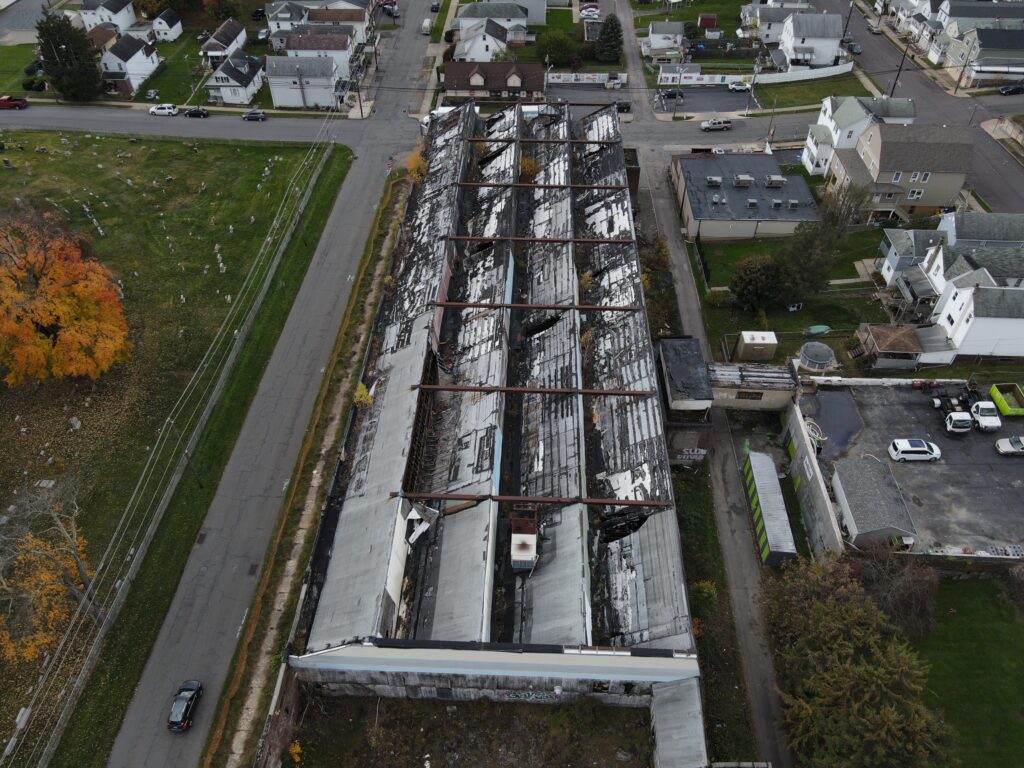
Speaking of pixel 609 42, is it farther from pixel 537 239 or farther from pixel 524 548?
pixel 524 548

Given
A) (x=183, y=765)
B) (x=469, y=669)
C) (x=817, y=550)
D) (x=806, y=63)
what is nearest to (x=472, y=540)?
(x=469, y=669)

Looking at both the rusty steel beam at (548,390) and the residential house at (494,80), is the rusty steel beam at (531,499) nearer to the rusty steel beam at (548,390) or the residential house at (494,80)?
the rusty steel beam at (548,390)

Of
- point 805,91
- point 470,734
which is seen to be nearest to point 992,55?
point 805,91

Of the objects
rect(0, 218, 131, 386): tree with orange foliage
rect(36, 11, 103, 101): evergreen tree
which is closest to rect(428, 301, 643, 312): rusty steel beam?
rect(0, 218, 131, 386): tree with orange foliage

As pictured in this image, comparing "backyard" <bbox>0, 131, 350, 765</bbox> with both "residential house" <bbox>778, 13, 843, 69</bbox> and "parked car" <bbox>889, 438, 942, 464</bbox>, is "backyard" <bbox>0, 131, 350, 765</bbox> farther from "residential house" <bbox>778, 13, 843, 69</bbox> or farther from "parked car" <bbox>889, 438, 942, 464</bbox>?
"residential house" <bbox>778, 13, 843, 69</bbox>

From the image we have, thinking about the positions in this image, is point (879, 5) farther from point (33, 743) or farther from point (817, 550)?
point (33, 743)

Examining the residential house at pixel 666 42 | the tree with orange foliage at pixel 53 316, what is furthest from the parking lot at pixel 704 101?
the tree with orange foliage at pixel 53 316

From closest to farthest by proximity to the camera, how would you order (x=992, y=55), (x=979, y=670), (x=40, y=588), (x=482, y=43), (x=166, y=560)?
(x=979, y=670), (x=40, y=588), (x=166, y=560), (x=992, y=55), (x=482, y=43)
